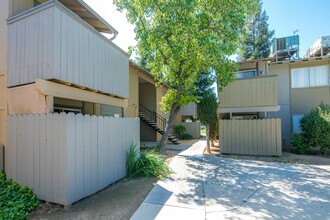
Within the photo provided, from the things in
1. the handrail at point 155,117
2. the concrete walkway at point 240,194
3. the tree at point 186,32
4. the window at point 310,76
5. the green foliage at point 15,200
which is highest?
the tree at point 186,32

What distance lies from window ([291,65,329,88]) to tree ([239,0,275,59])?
51.9ft

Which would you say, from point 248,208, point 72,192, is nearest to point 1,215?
point 72,192

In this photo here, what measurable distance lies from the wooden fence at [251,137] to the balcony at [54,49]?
24.0 feet

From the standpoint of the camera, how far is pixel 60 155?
416cm

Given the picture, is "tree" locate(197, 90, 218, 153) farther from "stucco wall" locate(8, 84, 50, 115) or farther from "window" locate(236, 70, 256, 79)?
"stucco wall" locate(8, 84, 50, 115)

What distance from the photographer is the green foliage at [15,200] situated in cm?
376

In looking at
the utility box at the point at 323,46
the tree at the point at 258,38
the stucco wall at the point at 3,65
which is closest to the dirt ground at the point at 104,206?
the stucco wall at the point at 3,65

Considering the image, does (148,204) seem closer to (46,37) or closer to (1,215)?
(1,215)

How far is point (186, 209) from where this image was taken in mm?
4137

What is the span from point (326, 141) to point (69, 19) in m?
11.9

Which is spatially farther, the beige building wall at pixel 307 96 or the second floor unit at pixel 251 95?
the beige building wall at pixel 307 96

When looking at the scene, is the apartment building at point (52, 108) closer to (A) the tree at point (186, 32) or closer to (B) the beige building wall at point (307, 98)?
(A) the tree at point (186, 32)

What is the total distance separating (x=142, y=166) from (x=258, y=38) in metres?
28.7

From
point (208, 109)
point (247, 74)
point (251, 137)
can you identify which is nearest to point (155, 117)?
point (208, 109)
